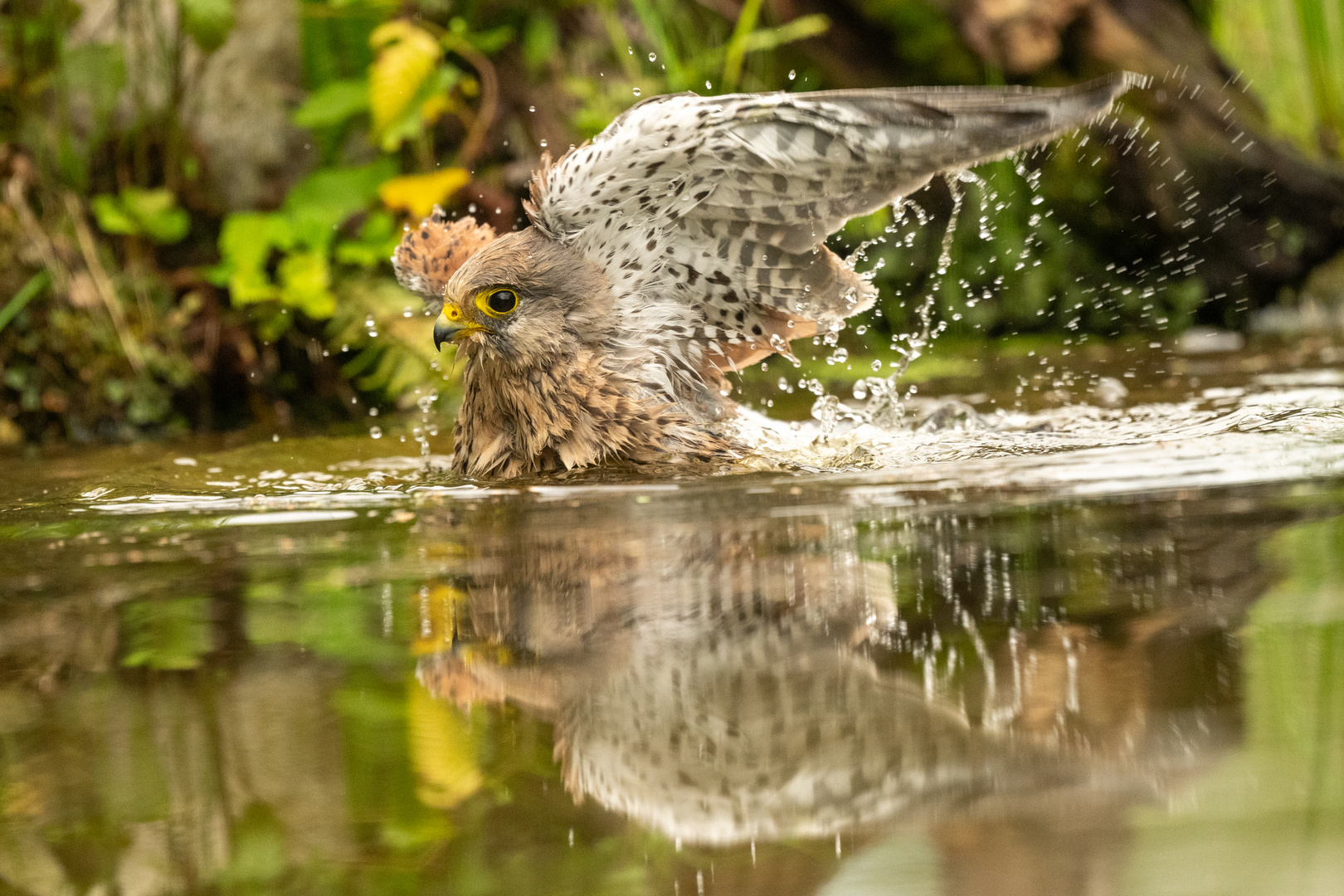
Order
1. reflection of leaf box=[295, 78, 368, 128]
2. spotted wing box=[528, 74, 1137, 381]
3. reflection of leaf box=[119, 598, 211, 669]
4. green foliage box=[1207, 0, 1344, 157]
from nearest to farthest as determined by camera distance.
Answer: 1. reflection of leaf box=[119, 598, 211, 669]
2. spotted wing box=[528, 74, 1137, 381]
3. reflection of leaf box=[295, 78, 368, 128]
4. green foliage box=[1207, 0, 1344, 157]

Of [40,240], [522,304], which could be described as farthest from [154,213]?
[522,304]

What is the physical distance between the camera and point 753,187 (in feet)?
12.1

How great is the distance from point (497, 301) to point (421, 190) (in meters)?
2.66

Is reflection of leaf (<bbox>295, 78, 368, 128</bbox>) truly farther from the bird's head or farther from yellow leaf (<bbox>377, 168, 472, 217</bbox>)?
the bird's head

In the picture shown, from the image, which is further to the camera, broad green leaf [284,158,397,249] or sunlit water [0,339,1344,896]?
broad green leaf [284,158,397,249]

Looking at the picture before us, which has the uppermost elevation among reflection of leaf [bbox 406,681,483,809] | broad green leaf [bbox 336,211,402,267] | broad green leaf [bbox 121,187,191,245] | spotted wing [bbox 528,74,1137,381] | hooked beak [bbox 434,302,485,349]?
broad green leaf [bbox 121,187,191,245]

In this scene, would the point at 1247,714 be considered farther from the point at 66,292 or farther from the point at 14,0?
the point at 14,0

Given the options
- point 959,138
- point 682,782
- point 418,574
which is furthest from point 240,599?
point 959,138

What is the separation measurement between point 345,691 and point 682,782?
624 millimetres

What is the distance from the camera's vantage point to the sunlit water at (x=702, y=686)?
1301mm

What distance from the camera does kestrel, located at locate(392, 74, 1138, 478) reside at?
3389mm

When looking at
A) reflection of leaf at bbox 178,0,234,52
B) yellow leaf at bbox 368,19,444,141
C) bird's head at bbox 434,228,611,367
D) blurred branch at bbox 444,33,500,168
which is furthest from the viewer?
blurred branch at bbox 444,33,500,168

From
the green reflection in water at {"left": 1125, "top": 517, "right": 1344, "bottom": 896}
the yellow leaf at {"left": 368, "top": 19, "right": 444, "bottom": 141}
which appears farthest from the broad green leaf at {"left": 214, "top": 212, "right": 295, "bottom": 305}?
the green reflection in water at {"left": 1125, "top": 517, "right": 1344, "bottom": 896}

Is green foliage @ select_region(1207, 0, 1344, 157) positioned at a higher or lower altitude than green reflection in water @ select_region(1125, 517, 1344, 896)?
higher
